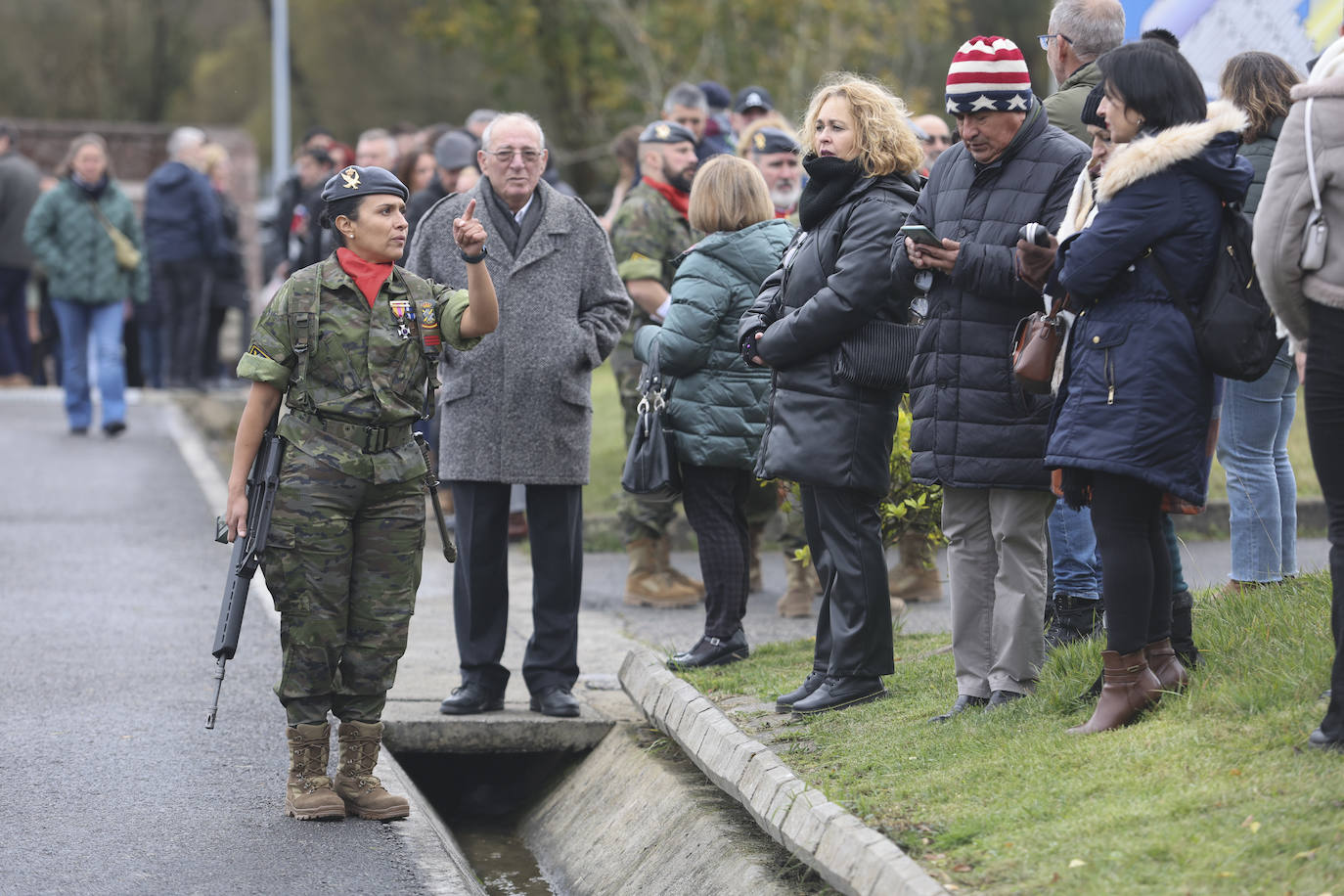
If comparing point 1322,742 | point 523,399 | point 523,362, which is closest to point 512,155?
point 523,362

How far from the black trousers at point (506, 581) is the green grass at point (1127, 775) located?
1.10m

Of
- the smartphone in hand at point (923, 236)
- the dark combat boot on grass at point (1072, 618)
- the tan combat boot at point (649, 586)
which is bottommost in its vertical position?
the tan combat boot at point (649, 586)

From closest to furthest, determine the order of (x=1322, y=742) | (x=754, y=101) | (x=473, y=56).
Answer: (x=1322, y=742) → (x=754, y=101) → (x=473, y=56)

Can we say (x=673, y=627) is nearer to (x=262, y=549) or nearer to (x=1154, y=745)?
(x=262, y=549)

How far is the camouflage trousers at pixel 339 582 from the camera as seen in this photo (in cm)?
552

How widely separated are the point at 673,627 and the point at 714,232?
2256 mm

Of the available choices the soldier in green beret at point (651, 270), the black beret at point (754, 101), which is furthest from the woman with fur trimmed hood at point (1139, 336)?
the black beret at point (754, 101)

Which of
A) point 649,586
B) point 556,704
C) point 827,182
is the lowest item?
point 649,586

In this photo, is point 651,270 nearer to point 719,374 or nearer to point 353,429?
point 719,374

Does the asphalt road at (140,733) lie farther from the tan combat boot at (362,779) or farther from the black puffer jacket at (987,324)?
the black puffer jacket at (987,324)

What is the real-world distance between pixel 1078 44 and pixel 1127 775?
289 centimetres

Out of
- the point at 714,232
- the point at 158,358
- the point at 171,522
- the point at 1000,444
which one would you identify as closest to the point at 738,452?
the point at 714,232

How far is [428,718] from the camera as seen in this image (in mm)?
6805

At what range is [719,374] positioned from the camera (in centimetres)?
747
